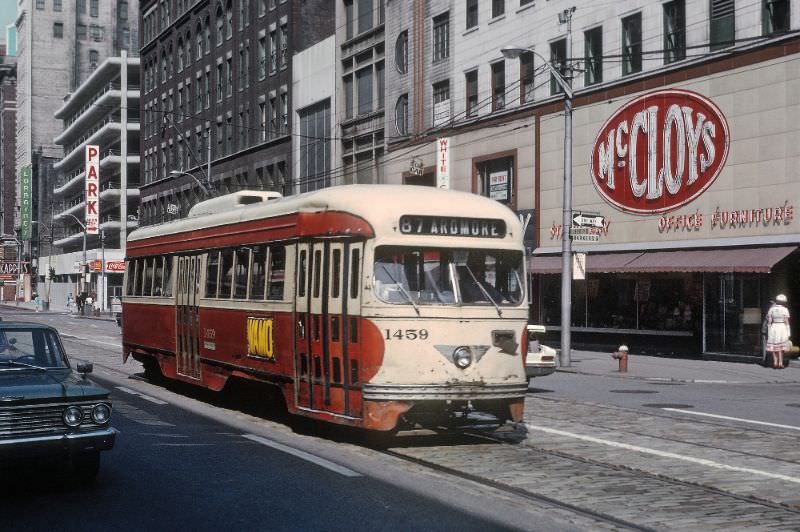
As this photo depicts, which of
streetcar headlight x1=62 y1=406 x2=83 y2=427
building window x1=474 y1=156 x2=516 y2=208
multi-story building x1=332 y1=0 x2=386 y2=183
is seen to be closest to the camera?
streetcar headlight x1=62 y1=406 x2=83 y2=427

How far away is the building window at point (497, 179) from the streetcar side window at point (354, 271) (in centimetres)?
2619

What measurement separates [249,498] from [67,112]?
117669 mm

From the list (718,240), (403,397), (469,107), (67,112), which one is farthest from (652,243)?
(67,112)

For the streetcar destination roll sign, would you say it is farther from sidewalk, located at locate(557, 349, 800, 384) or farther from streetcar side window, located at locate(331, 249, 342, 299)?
sidewalk, located at locate(557, 349, 800, 384)

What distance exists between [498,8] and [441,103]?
15.9 feet

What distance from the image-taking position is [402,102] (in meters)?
46.1

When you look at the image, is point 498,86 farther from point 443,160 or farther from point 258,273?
point 258,273

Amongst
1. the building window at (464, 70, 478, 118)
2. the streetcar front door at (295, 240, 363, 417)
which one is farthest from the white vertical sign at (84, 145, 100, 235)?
the streetcar front door at (295, 240, 363, 417)

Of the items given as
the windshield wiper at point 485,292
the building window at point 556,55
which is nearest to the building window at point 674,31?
the building window at point 556,55

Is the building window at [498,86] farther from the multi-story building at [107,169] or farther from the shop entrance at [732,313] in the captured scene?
the multi-story building at [107,169]

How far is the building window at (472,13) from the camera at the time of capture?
40.2 meters

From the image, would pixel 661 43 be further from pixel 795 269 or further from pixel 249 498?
pixel 249 498

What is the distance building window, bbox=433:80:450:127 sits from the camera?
41.8 metres

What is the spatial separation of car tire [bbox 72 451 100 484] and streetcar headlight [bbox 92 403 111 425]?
44 centimetres
